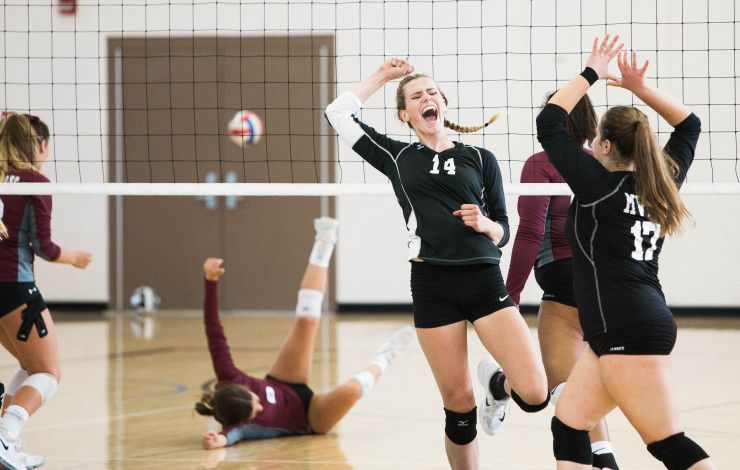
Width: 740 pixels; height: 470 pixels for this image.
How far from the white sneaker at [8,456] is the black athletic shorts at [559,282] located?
2520 millimetres

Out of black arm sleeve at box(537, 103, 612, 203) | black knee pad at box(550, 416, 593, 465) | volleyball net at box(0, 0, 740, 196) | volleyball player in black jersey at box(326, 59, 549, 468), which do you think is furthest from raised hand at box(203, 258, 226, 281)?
volleyball net at box(0, 0, 740, 196)

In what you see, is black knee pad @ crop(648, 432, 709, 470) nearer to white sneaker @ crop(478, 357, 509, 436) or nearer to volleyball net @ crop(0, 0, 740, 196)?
white sneaker @ crop(478, 357, 509, 436)

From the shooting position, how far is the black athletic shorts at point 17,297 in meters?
5.12

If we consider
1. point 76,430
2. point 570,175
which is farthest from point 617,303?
point 76,430

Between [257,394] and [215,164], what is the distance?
23.9 feet

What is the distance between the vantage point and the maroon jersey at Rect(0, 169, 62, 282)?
5184mm

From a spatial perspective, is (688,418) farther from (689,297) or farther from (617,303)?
(689,297)

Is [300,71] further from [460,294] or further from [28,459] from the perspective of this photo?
[460,294]

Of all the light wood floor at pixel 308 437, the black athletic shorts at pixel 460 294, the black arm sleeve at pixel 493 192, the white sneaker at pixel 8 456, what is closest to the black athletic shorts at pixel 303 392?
the light wood floor at pixel 308 437

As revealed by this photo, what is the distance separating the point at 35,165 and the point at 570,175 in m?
2.93

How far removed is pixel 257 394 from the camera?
5.88 metres

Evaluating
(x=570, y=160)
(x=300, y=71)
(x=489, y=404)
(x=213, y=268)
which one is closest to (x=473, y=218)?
(x=570, y=160)

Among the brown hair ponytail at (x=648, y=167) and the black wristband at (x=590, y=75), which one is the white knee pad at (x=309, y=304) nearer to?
the black wristband at (x=590, y=75)

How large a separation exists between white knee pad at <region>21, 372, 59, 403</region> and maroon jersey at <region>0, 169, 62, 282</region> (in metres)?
0.47
